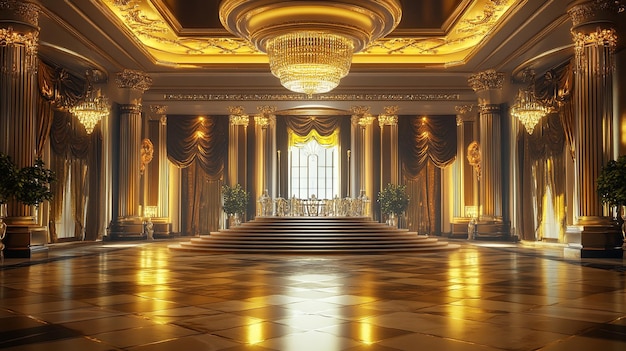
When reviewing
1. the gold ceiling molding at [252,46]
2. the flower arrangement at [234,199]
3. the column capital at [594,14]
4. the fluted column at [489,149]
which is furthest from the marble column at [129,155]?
the column capital at [594,14]

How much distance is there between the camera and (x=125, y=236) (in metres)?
16.3

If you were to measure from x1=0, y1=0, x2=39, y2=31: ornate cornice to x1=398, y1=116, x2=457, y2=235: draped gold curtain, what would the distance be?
1144 cm

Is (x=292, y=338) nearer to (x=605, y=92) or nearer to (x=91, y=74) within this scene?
(x=605, y=92)

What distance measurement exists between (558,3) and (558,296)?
6648 millimetres

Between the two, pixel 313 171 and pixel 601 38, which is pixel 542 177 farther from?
pixel 313 171

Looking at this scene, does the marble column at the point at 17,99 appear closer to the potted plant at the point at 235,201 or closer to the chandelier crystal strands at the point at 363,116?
the potted plant at the point at 235,201

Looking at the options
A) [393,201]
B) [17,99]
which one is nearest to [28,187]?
[17,99]

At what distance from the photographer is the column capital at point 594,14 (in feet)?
33.3

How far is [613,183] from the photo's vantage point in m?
9.42

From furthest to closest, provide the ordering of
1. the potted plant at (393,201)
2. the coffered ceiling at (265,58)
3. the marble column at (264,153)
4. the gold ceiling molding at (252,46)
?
the marble column at (264,153) → the potted plant at (393,201) → the gold ceiling molding at (252,46) → the coffered ceiling at (265,58)

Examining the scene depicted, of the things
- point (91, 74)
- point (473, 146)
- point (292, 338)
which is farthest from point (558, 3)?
point (91, 74)

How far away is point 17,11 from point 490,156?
11467 millimetres

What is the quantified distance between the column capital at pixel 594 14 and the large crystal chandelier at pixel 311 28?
2.88 m

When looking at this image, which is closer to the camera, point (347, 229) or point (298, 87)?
point (298, 87)
